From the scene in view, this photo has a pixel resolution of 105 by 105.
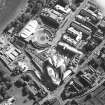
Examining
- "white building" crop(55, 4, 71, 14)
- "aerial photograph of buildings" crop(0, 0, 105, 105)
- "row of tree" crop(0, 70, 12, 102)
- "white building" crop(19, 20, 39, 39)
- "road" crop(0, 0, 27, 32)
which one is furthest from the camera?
"road" crop(0, 0, 27, 32)

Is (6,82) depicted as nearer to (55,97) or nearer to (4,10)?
(55,97)

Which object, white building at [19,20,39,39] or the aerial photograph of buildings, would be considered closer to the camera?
the aerial photograph of buildings

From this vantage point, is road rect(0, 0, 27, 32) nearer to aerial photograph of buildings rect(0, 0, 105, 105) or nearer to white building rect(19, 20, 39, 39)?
aerial photograph of buildings rect(0, 0, 105, 105)

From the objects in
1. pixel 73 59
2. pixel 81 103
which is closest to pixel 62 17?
pixel 73 59

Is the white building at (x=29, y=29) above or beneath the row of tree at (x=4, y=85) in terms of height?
above

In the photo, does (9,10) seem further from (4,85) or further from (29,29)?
(4,85)

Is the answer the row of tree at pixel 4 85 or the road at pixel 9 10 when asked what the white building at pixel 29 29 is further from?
the row of tree at pixel 4 85

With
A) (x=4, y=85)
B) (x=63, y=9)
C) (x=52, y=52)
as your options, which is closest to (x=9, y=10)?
(x=63, y=9)

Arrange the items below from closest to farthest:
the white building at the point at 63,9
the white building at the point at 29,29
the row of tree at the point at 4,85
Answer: the row of tree at the point at 4,85 → the white building at the point at 29,29 → the white building at the point at 63,9

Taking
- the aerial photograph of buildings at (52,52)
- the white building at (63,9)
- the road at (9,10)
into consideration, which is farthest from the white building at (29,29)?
the white building at (63,9)

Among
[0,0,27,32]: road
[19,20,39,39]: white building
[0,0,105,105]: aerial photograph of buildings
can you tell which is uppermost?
[0,0,27,32]: road

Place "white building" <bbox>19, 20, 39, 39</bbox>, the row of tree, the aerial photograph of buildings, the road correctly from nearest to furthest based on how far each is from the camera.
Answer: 1. the row of tree
2. the aerial photograph of buildings
3. "white building" <bbox>19, 20, 39, 39</bbox>
4. the road

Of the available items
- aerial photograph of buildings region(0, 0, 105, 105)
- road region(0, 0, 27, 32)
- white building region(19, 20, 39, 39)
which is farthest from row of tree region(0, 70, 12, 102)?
road region(0, 0, 27, 32)
